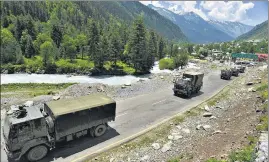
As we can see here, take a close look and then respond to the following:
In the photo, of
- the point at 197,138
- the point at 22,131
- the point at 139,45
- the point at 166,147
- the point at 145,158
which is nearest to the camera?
the point at 22,131

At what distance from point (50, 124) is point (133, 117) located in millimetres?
8861

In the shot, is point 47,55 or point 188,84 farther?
point 47,55

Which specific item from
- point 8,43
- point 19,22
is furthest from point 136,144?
point 19,22

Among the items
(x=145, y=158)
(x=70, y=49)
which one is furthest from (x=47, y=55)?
(x=145, y=158)

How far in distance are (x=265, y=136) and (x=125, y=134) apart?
10328mm

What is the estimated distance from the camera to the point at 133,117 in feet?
69.6

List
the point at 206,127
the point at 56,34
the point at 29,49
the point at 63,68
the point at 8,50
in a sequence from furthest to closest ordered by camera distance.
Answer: the point at 56,34 < the point at 29,49 < the point at 8,50 < the point at 63,68 < the point at 206,127

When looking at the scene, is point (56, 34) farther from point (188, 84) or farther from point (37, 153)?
point (37, 153)

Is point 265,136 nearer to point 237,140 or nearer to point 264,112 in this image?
point 237,140

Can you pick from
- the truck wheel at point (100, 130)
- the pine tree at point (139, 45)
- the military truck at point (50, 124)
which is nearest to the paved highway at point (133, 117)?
the truck wheel at point (100, 130)

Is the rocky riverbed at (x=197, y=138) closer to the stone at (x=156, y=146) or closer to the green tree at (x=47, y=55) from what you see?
the stone at (x=156, y=146)

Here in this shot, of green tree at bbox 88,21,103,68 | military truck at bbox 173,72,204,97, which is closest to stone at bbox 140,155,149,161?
military truck at bbox 173,72,204,97

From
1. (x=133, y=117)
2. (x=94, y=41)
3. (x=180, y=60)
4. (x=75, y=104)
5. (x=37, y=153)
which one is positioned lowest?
(x=37, y=153)

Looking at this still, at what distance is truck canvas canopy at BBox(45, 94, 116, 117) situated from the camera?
14930 mm
